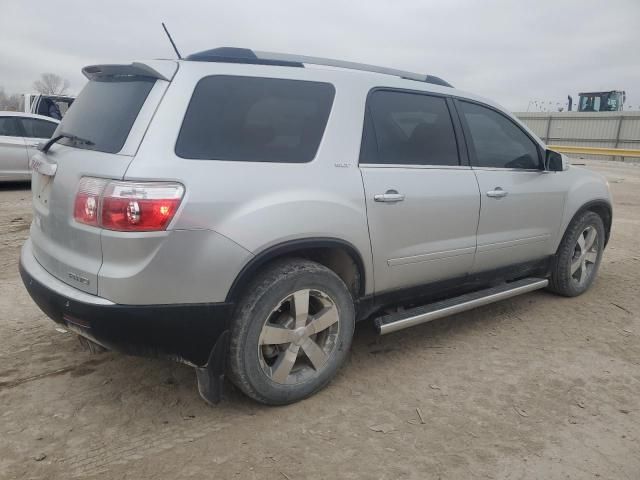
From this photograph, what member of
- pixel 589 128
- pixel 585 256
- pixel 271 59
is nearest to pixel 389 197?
pixel 271 59

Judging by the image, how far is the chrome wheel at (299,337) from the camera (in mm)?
2684

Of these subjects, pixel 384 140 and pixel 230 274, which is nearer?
pixel 230 274

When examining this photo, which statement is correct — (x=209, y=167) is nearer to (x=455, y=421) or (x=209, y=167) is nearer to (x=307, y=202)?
(x=307, y=202)

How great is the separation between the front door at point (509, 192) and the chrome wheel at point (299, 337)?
53.4 inches

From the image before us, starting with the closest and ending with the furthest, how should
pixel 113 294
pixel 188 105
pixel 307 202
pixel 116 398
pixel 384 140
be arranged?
pixel 113 294, pixel 188 105, pixel 307 202, pixel 116 398, pixel 384 140

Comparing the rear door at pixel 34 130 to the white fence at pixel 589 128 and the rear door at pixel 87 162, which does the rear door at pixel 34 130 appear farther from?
the white fence at pixel 589 128

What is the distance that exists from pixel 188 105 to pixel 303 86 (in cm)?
70

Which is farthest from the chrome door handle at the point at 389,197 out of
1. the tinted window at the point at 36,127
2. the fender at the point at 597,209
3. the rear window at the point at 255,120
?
the tinted window at the point at 36,127

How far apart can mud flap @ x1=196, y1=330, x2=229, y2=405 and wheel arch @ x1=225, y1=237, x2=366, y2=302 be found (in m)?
0.23

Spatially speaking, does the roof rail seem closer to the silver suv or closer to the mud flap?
the silver suv

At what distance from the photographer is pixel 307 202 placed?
265 centimetres

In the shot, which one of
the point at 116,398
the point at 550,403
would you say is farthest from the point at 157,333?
the point at 550,403

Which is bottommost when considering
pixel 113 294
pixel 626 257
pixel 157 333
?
pixel 626 257

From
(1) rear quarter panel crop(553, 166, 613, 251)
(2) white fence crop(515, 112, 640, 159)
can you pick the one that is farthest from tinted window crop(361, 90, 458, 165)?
(2) white fence crop(515, 112, 640, 159)
